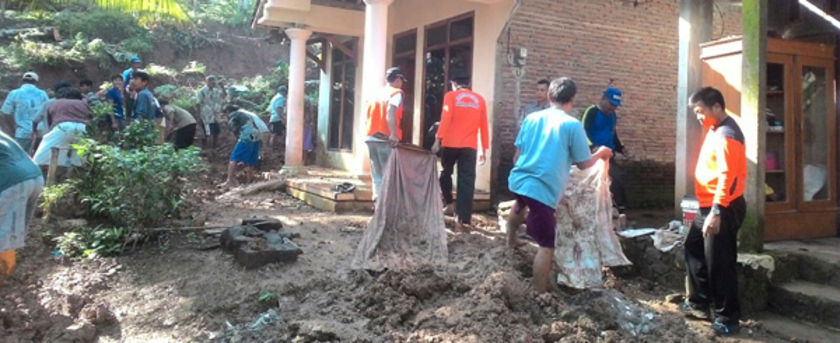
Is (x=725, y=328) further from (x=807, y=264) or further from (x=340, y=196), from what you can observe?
(x=340, y=196)

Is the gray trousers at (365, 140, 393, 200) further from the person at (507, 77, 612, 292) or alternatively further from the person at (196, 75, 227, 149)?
the person at (196, 75, 227, 149)

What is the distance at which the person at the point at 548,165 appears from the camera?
427cm

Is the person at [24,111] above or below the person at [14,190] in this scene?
above

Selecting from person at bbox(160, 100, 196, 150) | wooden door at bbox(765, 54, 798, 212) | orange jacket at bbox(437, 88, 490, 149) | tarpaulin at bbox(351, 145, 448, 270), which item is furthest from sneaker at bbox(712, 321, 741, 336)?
person at bbox(160, 100, 196, 150)

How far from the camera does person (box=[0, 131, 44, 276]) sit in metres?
4.09

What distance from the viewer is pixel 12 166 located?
412 centimetres

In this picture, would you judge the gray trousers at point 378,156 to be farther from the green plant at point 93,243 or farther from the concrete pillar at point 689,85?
the concrete pillar at point 689,85

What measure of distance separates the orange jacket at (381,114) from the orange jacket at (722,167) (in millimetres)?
3120

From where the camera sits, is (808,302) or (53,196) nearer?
(808,302)

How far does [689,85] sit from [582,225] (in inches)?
85.9

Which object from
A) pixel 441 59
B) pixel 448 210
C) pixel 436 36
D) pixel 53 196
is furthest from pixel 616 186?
pixel 53 196

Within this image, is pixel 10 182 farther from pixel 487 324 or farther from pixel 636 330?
pixel 636 330

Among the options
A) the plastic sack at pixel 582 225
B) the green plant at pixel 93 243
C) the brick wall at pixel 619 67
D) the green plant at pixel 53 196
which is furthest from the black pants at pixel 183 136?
the plastic sack at pixel 582 225

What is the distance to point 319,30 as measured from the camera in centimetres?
1185
